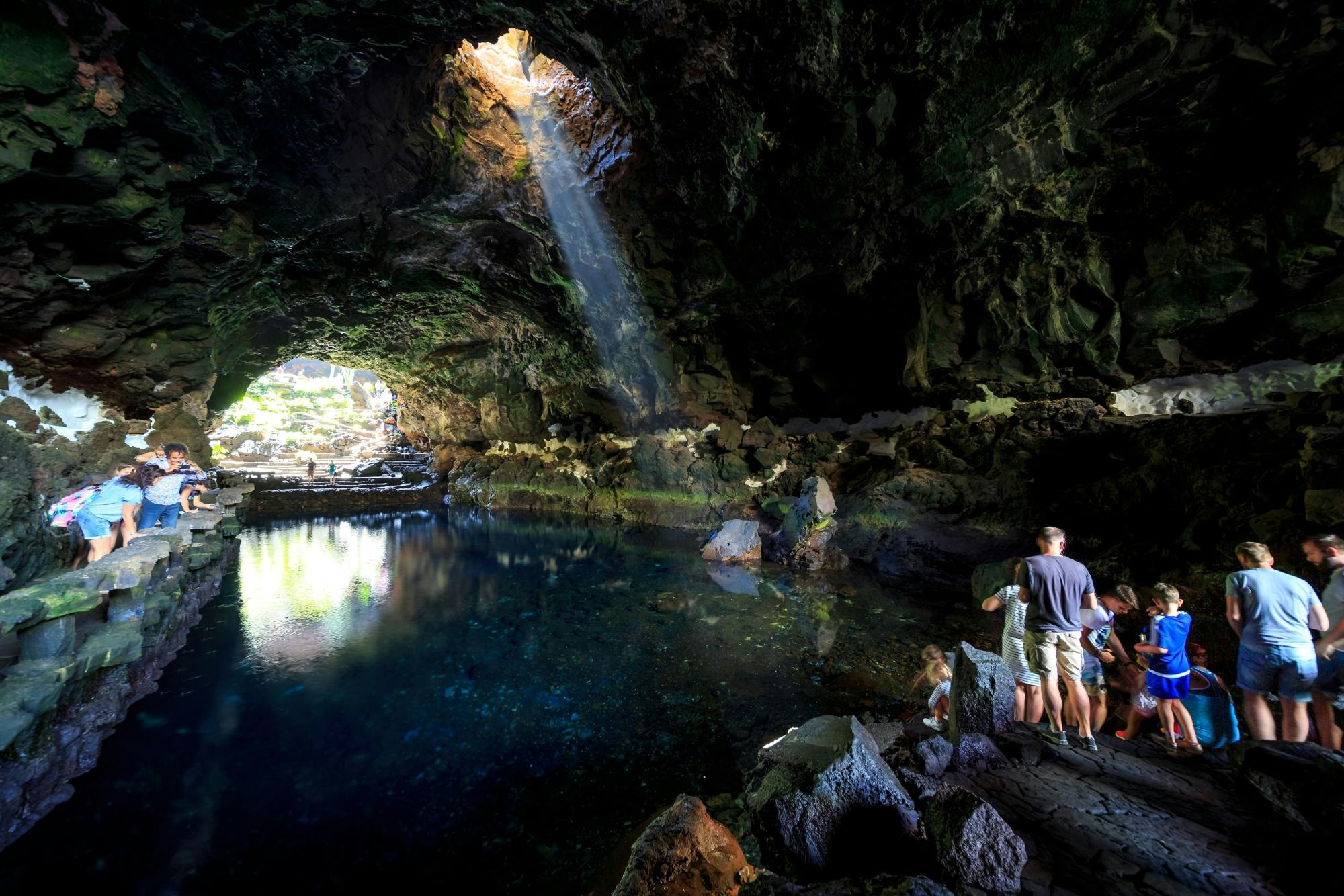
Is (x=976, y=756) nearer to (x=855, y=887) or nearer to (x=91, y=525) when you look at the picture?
(x=855, y=887)

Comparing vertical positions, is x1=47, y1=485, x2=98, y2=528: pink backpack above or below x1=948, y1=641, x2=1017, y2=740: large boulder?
above

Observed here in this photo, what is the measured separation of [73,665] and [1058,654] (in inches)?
334

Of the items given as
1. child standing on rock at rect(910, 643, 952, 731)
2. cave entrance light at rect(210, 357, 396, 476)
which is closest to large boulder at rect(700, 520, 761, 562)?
child standing on rock at rect(910, 643, 952, 731)

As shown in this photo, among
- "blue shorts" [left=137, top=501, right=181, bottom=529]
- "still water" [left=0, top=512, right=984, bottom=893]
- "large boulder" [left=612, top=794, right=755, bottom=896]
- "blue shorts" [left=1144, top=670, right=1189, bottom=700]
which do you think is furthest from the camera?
"blue shorts" [left=137, top=501, right=181, bottom=529]

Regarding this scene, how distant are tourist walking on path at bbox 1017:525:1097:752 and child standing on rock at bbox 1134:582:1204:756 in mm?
518

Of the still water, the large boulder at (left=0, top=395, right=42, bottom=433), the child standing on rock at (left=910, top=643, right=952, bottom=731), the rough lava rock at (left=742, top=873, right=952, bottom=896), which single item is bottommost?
the still water

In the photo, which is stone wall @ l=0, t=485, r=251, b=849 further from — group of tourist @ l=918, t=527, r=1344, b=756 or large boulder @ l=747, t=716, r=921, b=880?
group of tourist @ l=918, t=527, r=1344, b=756

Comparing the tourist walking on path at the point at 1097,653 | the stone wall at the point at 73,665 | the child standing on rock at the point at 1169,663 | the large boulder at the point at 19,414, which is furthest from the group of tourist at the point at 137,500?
the child standing on rock at the point at 1169,663

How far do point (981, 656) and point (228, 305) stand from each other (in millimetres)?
15358

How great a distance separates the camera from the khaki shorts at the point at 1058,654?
3932 millimetres

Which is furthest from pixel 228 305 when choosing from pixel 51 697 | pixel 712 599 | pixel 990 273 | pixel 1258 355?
pixel 1258 355

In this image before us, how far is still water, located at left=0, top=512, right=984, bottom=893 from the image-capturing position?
3486mm

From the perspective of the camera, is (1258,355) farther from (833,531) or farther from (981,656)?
(981,656)

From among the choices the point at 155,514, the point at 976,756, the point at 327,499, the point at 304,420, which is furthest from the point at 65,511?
the point at 304,420
